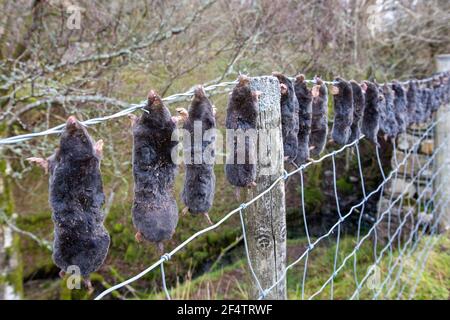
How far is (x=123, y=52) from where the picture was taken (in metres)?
4.23

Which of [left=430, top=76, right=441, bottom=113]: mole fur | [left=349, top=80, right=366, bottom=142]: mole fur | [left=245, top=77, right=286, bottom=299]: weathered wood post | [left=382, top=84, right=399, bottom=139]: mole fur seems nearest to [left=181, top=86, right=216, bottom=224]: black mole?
[left=245, top=77, right=286, bottom=299]: weathered wood post

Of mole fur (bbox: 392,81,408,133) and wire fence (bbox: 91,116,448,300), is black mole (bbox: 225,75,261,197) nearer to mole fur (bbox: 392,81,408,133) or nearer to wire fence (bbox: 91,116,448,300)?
wire fence (bbox: 91,116,448,300)

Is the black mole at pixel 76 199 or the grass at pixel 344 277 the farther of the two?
the grass at pixel 344 277

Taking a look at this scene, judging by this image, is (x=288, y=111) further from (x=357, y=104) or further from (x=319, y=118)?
(x=357, y=104)

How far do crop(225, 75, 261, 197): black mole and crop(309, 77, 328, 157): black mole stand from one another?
21.5 inches

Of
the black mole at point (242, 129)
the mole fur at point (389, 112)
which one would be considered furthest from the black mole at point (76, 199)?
the mole fur at point (389, 112)

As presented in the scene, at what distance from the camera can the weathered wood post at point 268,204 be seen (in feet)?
4.68

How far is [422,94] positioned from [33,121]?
435 centimetres

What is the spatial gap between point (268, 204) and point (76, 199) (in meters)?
0.74

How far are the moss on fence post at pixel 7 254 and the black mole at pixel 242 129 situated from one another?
375 cm

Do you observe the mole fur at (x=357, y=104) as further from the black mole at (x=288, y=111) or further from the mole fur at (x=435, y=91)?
the mole fur at (x=435, y=91)

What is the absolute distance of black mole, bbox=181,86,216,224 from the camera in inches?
47.5

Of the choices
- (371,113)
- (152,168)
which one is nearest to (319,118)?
(371,113)

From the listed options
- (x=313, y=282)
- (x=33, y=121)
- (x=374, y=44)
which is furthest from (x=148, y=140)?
(x=374, y=44)
